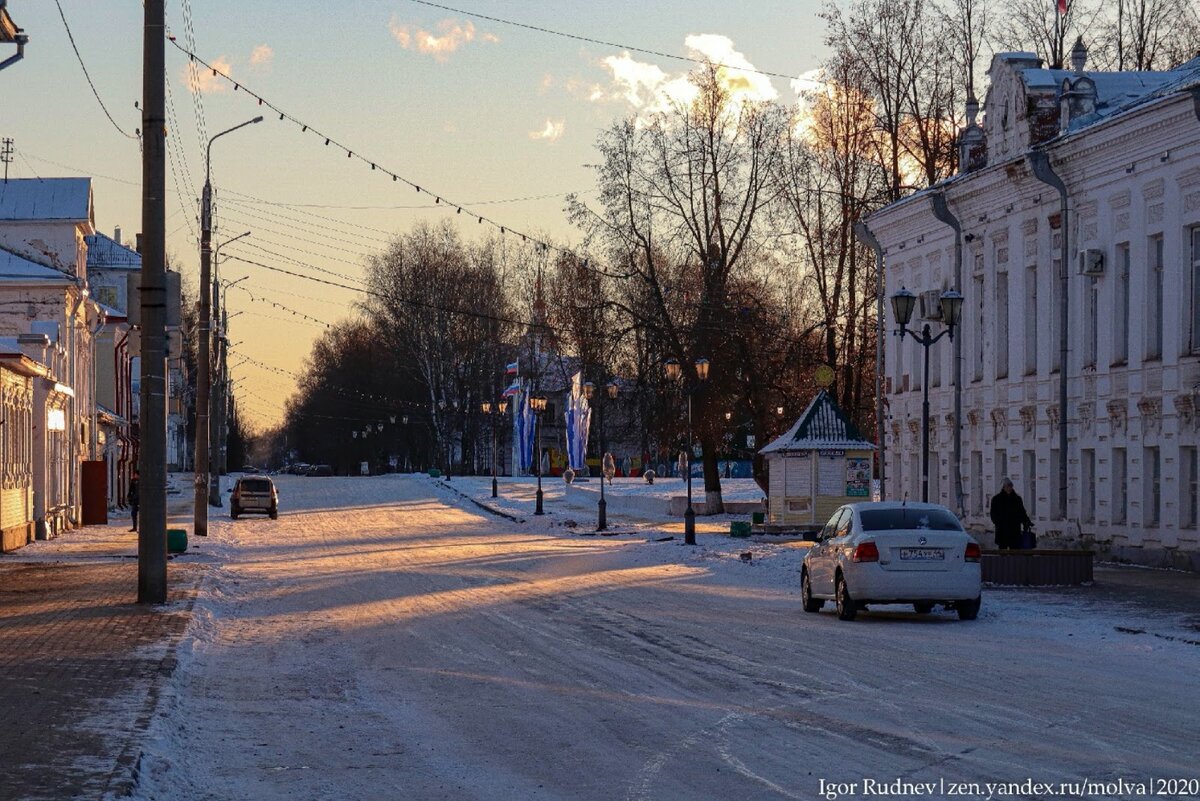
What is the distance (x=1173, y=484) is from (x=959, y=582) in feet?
41.1

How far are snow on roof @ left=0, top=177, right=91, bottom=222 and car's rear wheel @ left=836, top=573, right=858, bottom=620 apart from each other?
4044 cm

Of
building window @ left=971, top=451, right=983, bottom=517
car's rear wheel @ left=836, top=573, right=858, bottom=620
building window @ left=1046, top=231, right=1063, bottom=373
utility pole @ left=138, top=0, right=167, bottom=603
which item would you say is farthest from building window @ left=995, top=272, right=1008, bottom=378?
utility pole @ left=138, top=0, right=167, bottom=603

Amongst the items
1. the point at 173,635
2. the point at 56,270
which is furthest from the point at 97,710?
the point at 56,270

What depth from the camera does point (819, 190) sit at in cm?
5666

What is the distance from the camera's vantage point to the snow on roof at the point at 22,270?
166 ft

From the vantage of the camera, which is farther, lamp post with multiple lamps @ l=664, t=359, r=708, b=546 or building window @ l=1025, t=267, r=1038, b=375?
lamp post with multiple lamps @ l=664, t=359, r=708, b=546

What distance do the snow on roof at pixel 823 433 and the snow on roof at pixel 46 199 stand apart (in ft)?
83.9

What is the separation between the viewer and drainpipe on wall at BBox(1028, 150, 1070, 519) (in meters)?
36.9

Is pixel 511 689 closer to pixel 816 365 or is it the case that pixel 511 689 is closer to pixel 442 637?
pixel 442 637

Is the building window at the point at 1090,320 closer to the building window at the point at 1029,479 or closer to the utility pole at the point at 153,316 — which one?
the building window at the point at 1029,479

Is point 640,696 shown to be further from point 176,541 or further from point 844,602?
point 176,541

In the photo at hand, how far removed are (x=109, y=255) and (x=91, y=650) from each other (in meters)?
86.1

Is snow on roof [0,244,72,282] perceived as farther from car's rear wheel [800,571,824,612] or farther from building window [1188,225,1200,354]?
car's rear wheel [800,571,824,612]

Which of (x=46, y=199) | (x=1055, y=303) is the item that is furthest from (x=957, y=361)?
(x=46, y=199)
